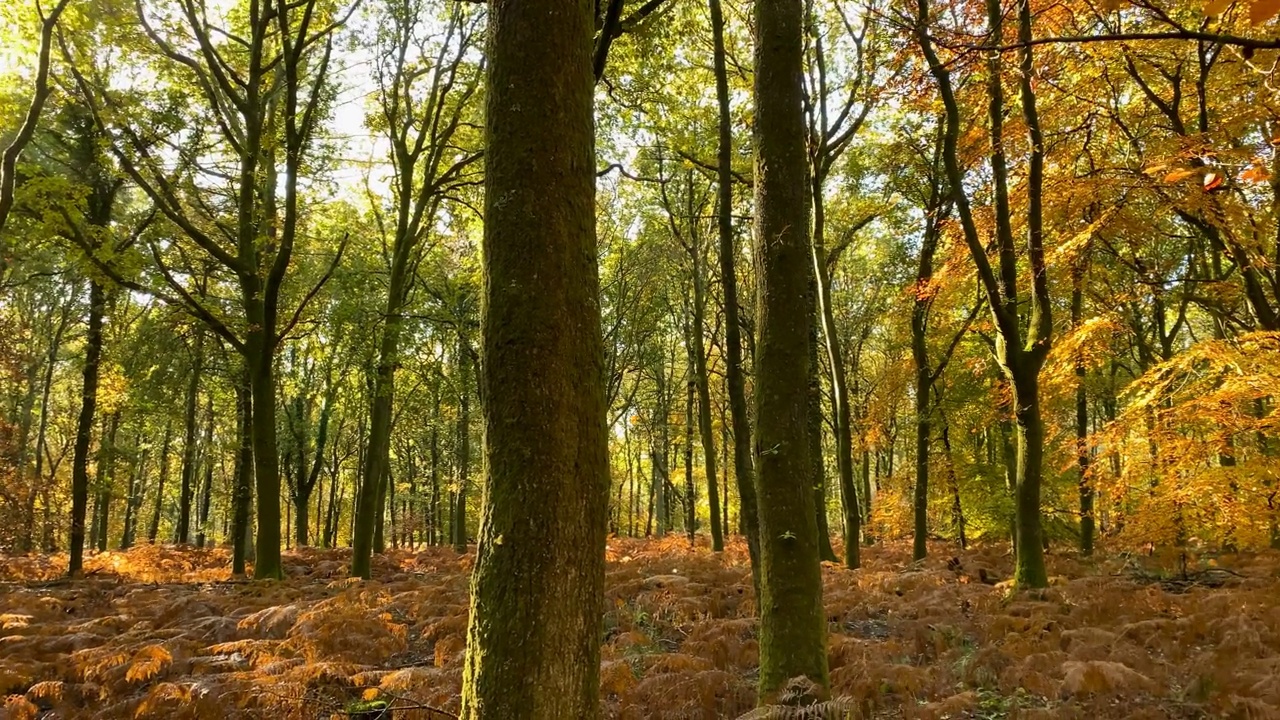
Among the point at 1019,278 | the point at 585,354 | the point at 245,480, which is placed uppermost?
the point at 1019,278

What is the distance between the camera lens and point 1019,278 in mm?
10172

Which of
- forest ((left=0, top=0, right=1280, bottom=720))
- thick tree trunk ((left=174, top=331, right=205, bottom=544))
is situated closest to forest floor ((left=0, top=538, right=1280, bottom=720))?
forest ((left=0, top=0, right=1280, bottom=720))

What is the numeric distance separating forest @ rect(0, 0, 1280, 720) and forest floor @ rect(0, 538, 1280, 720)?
5cm

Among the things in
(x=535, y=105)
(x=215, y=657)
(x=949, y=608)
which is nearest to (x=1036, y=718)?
(x=949, y=608)

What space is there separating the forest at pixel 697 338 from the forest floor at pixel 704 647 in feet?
0.15

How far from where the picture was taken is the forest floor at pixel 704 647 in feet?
14.3

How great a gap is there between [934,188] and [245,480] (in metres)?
15.2

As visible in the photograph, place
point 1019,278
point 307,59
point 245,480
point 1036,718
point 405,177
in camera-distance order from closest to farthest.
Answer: point 1036,718 < point 1019,278 < point 405,177 < point 307,59 < point 245,480

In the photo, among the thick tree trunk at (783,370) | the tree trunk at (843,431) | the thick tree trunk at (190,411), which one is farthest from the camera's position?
the thick tree trunk at (190,411)

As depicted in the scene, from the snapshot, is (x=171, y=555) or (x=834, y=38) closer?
(x=834, y=38)

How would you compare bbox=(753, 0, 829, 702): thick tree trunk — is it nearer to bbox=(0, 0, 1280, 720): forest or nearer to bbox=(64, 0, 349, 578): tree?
bbox=(0, 0, 1280, 720): forest

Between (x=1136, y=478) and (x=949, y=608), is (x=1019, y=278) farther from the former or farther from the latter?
(x=949, y=608)

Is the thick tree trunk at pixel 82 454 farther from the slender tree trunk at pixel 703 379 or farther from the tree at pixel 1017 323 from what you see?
the tree at pixel 1017 323

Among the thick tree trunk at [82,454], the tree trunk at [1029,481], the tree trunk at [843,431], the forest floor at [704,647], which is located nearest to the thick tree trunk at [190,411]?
the thick tree trunk at [82,454]
